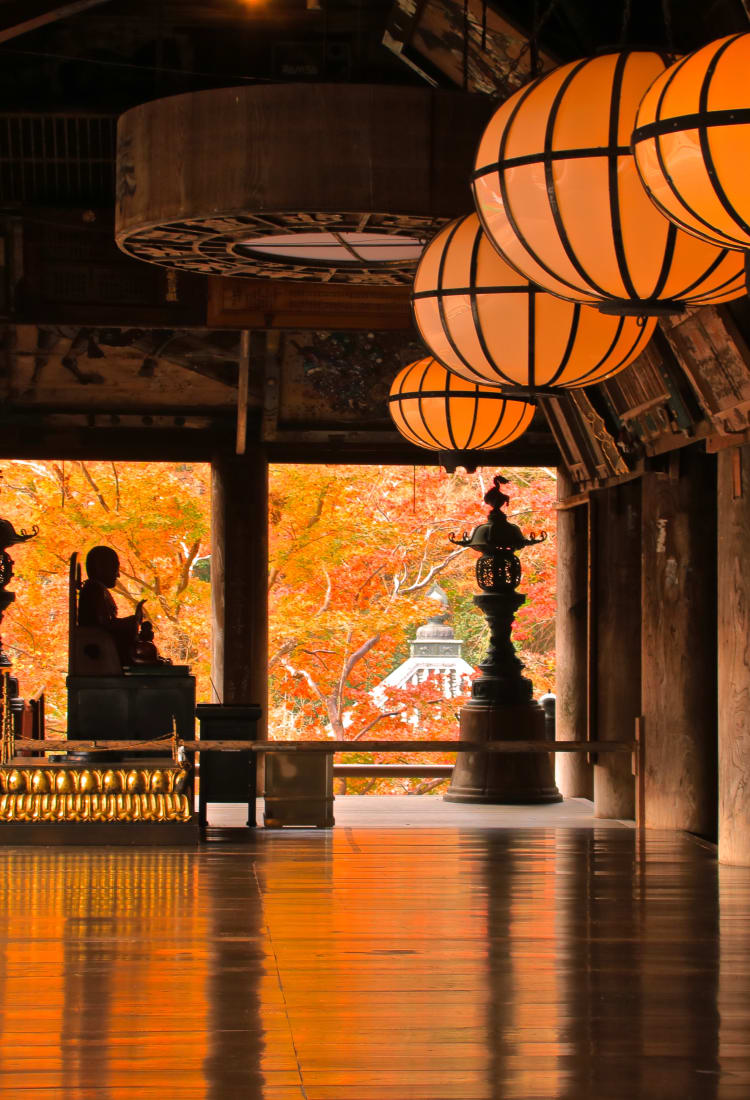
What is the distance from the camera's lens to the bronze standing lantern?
35.5 ft

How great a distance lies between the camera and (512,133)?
13.3 feet

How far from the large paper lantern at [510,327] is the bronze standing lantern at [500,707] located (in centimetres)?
558

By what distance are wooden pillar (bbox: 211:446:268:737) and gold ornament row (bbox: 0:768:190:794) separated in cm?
332

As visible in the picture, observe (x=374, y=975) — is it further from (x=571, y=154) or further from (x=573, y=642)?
(x=573, y=642)

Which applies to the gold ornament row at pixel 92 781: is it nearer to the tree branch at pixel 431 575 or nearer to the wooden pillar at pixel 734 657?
the wooden pillar at pixel 734 657

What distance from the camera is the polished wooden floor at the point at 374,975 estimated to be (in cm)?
354

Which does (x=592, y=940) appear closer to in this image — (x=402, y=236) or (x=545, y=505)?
(x=402, y=236)

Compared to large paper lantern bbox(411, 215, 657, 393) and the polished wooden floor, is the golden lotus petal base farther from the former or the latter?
large paper lantern bbox(411, 215, 657, 393)

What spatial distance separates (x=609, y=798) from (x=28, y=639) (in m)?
8.88

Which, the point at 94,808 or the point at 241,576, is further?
the point at 241,576

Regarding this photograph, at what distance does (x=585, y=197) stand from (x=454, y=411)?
3896mm

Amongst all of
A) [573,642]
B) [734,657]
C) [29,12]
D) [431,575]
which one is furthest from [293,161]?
[431,575]

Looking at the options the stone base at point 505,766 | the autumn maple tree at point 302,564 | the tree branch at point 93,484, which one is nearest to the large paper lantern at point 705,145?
the stone base at point 505,766

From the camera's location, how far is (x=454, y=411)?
7.80 meters
